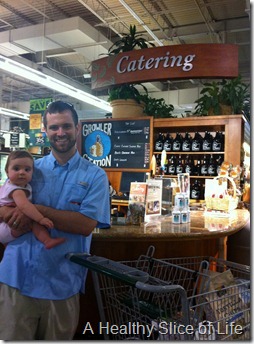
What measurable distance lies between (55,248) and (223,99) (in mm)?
3563

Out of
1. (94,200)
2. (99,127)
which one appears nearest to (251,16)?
(99,127)

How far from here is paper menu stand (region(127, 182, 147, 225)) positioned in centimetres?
232

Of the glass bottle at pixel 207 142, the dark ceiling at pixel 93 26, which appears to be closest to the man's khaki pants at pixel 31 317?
the dark ceiling at pixel 93 26

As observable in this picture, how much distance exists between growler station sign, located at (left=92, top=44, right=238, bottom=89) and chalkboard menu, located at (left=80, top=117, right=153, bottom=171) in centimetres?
47

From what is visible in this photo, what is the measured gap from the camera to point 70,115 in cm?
166

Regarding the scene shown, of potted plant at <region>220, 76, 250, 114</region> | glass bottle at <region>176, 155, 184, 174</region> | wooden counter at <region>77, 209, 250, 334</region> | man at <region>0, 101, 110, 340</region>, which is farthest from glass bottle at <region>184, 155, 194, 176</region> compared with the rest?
man at <region>0, 101, 110, 340</region>

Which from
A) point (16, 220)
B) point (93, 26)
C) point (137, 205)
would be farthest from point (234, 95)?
point (16, 220)

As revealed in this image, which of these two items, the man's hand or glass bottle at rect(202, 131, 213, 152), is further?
glass bottle at rect(202, 131, 213, 152)

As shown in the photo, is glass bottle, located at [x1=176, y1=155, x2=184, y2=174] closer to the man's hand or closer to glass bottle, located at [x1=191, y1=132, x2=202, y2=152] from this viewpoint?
glass bottle, located at [x1=191, y1=132, x2=202, y2=152]

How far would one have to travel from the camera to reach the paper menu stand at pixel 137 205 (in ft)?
7.61

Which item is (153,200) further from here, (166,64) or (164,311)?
(166,64)

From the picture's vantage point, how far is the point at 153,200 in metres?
2.59

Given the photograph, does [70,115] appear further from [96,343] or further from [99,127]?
[96,343]

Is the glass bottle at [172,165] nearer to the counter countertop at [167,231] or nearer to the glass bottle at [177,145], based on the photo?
the glass bottle at [177,145]
